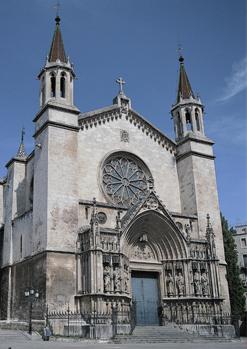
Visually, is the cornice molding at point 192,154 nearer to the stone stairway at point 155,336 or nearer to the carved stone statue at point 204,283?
the carved stone statue at point 204,283

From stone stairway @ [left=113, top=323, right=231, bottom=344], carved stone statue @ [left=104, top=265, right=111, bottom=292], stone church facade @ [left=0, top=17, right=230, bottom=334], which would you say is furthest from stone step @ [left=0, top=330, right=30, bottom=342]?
carved stone statue @ [left=104, top=265, right=111, bottom=292]

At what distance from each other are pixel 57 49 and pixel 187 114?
1069cm

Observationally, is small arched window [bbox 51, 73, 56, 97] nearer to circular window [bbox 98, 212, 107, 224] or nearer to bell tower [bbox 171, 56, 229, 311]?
circular window [bbox 98, 212, 107, 224]

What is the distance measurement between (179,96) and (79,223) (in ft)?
46.2

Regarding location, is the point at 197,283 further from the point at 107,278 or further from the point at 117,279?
the point at 107,278

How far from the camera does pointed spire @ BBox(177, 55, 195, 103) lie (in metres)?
34.0

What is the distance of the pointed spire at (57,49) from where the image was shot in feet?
97.0

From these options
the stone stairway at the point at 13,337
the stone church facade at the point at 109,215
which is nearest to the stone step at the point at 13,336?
the stone stairway at the point at 13,337

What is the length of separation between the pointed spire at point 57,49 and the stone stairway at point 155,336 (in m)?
17.7

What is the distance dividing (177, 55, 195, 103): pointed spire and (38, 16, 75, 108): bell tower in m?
9.23

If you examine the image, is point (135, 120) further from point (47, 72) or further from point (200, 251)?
point (200, 251)

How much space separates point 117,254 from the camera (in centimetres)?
2419

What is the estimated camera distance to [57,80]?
93.1 feet

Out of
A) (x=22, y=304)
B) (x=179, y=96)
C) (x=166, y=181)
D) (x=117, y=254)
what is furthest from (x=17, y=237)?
(x=179, y=96)
